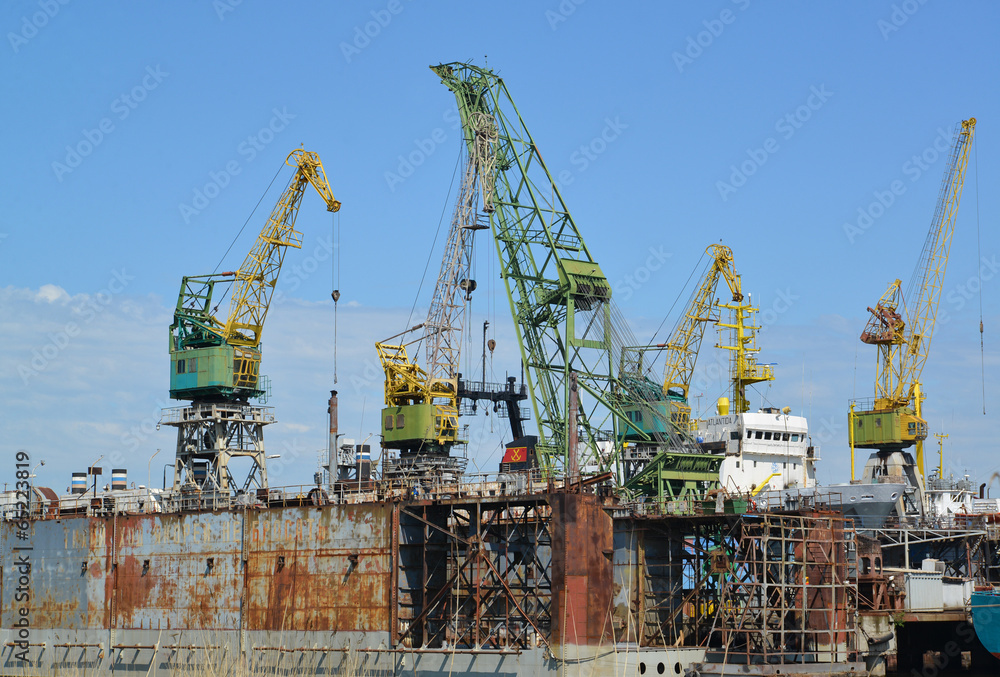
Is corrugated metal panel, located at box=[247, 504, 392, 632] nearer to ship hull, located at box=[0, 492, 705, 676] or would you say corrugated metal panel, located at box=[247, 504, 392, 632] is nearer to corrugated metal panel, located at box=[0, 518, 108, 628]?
ship hull, located at box=[0, 492, 705, 676]

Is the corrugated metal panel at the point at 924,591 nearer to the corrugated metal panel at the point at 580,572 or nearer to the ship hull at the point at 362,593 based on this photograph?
the ship hull at the point at 362,593

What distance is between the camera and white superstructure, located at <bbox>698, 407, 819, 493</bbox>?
101 meters

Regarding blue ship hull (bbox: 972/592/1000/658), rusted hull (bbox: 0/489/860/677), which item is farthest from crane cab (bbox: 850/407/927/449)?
rusted hull (bbox: 0/489/860/677)

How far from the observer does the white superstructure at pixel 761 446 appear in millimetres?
100750

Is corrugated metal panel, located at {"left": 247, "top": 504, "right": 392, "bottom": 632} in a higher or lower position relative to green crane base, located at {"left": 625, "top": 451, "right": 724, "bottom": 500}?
lower

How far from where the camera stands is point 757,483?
332 feet

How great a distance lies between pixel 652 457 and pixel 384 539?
101ft

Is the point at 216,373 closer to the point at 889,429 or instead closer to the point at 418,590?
the point at 418,590

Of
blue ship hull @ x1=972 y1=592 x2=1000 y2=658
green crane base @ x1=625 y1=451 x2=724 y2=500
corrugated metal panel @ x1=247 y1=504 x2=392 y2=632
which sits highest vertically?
green crane base @ x1=625 y1=451 x2=724 y2=500

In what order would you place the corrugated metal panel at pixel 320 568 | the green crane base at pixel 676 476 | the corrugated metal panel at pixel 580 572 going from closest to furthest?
the corrugated metal panel at pixel 580 572, the corrugated metal panel at pixel 320 568, the green crane base at pixel 676 476

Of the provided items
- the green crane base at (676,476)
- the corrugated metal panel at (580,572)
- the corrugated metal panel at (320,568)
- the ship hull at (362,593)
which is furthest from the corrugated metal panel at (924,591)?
the corrugated metal panel at (320,568)

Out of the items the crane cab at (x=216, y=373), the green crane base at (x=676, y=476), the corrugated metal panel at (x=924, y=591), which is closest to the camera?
the corrugated metal panel at (x=924, y=591)

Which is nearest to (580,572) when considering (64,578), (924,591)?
(924,591)

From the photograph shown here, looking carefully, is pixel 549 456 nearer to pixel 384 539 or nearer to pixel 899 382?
pixel 384 539
